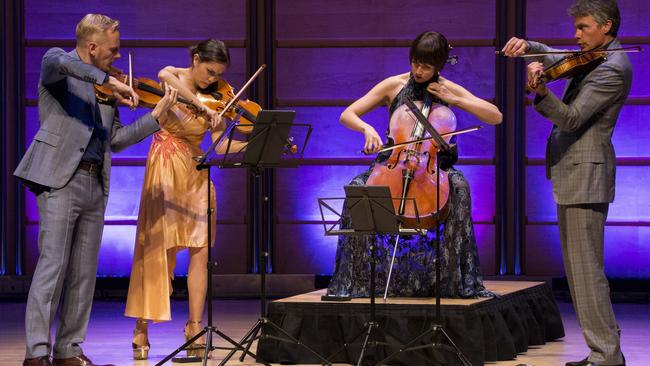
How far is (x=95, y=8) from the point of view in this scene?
26.1 ft

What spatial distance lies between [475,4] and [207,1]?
7.32 feet

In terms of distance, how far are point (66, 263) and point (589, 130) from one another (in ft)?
8.00

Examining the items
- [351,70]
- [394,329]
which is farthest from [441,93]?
[351,70]

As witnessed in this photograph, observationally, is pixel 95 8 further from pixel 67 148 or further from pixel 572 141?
pixel 572 141

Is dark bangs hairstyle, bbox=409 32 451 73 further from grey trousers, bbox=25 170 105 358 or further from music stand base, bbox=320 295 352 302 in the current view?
grey trousers, bbox=25 170 105 358

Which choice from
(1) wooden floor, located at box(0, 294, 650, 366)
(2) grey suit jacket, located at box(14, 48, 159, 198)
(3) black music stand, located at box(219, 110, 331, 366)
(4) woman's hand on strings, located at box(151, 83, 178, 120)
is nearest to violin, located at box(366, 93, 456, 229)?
(3) black music stand, located at box(219, 110, 331, 366)

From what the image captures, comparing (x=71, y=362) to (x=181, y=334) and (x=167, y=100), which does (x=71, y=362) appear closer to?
(x=167, y=100)

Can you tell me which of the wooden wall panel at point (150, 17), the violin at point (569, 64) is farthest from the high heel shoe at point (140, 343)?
the wooden wall panel at point (150, 17)

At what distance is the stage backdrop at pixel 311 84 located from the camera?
7.83 metres

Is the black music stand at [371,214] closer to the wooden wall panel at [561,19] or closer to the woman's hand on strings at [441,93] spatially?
the woman's hand on strings at [441,93]

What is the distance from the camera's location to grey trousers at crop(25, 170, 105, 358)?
425 cm

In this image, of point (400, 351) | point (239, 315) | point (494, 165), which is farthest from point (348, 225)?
point (494, 165)

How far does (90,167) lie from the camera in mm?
4453

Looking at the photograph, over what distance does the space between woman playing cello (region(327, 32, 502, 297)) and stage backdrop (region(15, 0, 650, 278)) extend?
2655 mm
